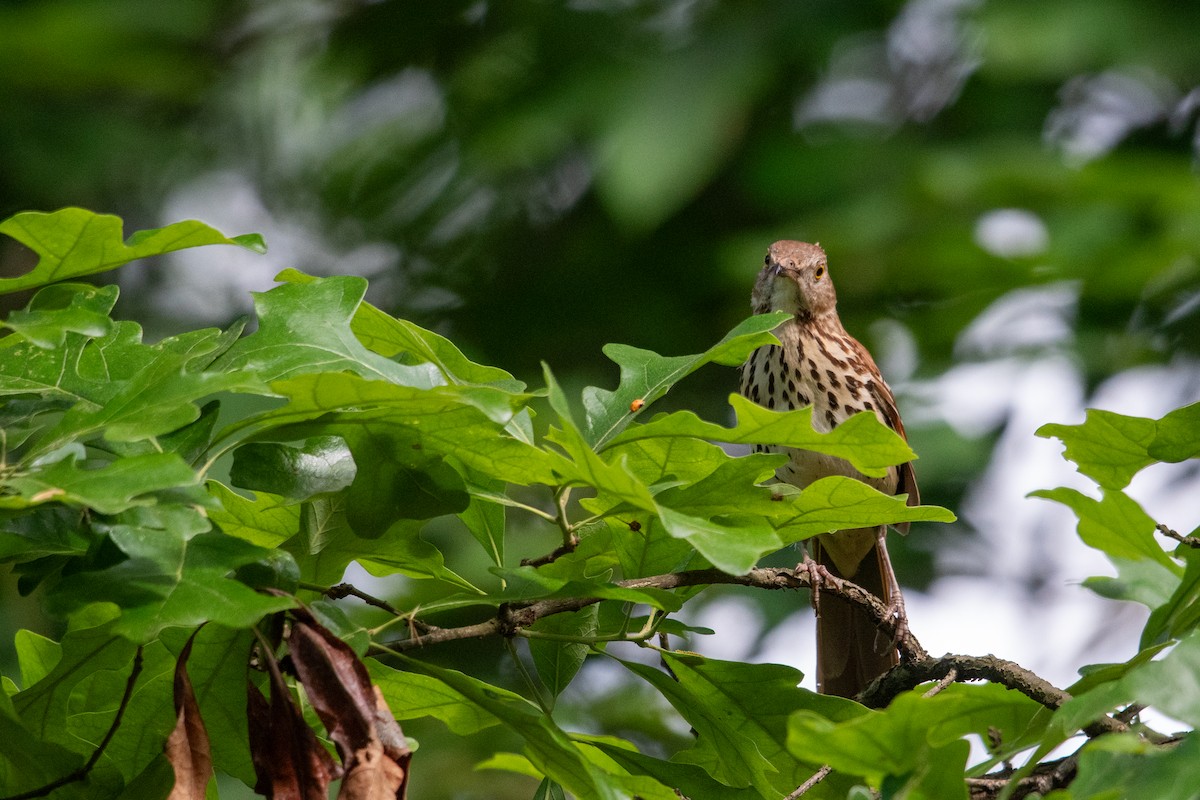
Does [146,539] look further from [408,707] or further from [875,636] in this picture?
[875,636]

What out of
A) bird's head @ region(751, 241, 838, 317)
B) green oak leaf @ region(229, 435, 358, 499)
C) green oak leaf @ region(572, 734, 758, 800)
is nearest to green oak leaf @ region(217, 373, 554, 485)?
green oak leaf @ region(229, 435, 358, 499)

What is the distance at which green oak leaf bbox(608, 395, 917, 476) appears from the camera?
1.64 m

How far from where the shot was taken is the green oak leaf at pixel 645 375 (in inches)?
68.5

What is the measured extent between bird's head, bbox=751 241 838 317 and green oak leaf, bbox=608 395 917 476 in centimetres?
311

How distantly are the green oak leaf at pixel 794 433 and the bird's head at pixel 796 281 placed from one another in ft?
10.2

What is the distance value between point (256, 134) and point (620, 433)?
5.88m

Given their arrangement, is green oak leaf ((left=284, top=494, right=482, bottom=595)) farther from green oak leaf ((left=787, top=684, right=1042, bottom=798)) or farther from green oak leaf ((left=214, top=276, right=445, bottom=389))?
green oak leaf ((left=787, top=684, right=1042, bottom=798))

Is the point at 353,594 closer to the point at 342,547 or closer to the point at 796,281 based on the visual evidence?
the point at 342,547

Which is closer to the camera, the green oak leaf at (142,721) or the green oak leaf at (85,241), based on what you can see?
the green oak leaf at (85,241)

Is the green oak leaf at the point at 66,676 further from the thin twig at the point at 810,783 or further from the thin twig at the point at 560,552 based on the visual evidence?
the thin twig at the point at 810,783

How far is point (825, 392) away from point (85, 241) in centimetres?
315

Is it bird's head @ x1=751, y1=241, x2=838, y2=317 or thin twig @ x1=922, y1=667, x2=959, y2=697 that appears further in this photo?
bird's head @ x1=751, y1=241, x2=838, y2=317

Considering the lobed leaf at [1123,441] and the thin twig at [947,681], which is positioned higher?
the lobed leaf at [1123,441]

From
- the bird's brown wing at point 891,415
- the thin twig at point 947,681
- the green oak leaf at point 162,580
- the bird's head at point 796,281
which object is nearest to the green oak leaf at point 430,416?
the green oak leaf at point 162,580
